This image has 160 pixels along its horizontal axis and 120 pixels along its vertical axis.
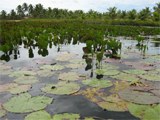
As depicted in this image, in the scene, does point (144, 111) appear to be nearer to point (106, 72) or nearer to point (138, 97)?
point (138, 97)

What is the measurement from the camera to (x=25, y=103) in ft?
11.0

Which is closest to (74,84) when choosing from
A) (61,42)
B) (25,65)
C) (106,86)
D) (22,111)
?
(106,86)

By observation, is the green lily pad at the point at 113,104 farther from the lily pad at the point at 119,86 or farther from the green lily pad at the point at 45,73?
the green lily pad at the point at 45,73

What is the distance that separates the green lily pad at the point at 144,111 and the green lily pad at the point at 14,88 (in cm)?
182

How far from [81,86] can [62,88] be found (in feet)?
1.30

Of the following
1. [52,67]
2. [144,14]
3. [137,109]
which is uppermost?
[144,14]

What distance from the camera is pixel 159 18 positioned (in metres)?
34.3

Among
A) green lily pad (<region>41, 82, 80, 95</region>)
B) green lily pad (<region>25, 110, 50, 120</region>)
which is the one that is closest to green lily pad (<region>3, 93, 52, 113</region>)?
green lily pad (<region>25, 110, 50, 120</region>)

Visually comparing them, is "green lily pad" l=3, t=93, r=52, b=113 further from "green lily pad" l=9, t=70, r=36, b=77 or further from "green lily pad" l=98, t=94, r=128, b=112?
"green lily pad" l=9, t=70, r=36, b=77

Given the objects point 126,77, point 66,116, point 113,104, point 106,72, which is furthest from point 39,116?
point 106,72

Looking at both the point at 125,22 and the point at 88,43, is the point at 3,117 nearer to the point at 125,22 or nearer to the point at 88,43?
the point at 88,43

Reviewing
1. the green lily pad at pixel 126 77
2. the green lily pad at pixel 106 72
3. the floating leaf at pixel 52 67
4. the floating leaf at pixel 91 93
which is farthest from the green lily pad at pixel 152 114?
the floating leaf at pixel 52 67

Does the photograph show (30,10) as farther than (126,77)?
Yes

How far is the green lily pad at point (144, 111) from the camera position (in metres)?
2.97
